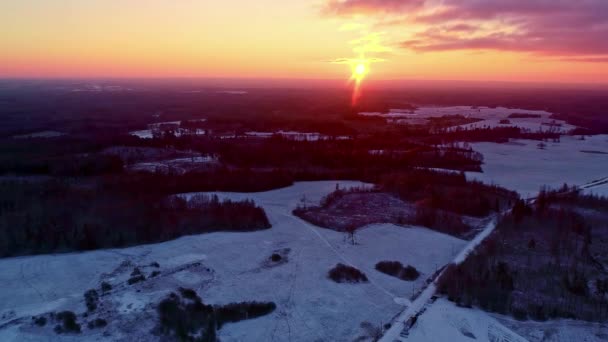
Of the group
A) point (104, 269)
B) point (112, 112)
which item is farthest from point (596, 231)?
point (112, 112)

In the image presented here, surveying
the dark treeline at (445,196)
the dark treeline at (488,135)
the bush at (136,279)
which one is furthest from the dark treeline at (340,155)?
the bush at (136,279)

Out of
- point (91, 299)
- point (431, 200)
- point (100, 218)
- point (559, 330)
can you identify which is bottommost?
point (559, 330)

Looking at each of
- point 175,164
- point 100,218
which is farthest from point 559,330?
point 175,164

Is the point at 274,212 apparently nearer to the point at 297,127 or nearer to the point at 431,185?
the point at 431,185

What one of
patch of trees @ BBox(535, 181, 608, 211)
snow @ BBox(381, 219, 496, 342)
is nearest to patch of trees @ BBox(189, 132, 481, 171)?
patch of trees @ BBox(535, 181, 608, 211)

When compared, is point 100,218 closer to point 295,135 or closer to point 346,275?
point 346,275

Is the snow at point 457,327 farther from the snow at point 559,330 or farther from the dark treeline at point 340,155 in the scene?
the dark treeline at point 340,155

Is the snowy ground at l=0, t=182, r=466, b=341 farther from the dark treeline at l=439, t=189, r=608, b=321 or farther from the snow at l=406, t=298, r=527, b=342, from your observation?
the dark treeline at l=439, t=189, r=608, b=321
